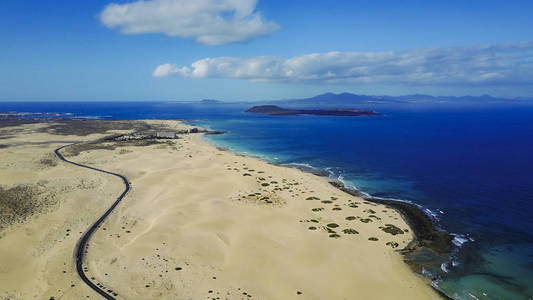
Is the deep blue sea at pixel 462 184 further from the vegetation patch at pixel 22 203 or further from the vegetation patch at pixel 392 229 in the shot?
the vegetation patch at pixel 22 203

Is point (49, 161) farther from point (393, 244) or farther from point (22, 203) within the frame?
point (393, 244)

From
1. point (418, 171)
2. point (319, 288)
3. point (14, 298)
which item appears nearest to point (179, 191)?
point (14, 298)

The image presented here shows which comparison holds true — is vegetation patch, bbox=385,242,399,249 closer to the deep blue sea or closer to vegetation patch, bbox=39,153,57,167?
the deep blue sea

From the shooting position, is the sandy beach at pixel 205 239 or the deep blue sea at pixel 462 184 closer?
the sandy beach at pixel 205 239

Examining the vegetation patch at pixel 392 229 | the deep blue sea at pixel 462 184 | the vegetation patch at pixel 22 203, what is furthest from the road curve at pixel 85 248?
the vegetation patch at pixel 392 229

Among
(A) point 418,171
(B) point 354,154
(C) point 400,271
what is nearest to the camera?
(C) point 400,271

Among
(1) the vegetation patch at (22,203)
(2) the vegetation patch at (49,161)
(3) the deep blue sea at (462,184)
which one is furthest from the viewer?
(2) the vegetation patch at (49,161)

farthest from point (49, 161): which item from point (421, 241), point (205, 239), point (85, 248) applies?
point (421, 241)

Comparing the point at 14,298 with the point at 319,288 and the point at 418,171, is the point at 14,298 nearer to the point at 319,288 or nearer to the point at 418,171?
the point at 319,288
